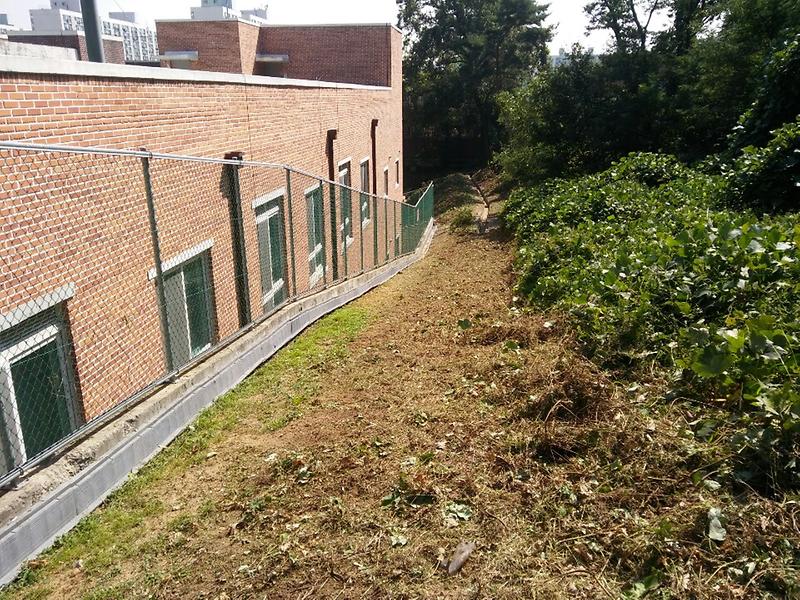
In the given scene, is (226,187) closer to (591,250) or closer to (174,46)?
(591,250)

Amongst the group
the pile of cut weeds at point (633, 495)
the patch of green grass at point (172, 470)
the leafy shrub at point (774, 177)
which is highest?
the leafy shrub at point (774, 177)

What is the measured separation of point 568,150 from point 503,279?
48.0 feet

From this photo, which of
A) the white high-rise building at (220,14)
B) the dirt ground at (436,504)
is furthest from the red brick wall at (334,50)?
the dirt ground at (436,504)

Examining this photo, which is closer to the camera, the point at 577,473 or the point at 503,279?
the point at 577,473

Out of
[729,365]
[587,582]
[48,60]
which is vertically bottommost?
[587,582]

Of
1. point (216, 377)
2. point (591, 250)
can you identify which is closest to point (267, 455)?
point (216, 377)

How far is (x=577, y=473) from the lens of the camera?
387 cm

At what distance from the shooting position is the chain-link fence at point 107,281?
474 cm

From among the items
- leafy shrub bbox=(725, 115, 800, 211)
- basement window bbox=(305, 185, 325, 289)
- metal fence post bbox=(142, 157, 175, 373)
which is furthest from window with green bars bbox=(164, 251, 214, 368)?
leafy shrub bbox=(725, 115, 800, 211)

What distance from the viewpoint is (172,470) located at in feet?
15.7

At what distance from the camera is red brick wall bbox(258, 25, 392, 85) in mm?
26891

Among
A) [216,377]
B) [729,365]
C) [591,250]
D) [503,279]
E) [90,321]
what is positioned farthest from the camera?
[503,279]

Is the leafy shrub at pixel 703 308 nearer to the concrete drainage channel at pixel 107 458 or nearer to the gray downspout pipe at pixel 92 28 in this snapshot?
the concrete drainage channel at pixel 107 458

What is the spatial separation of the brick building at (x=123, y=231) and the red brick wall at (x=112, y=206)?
14 millimetres
